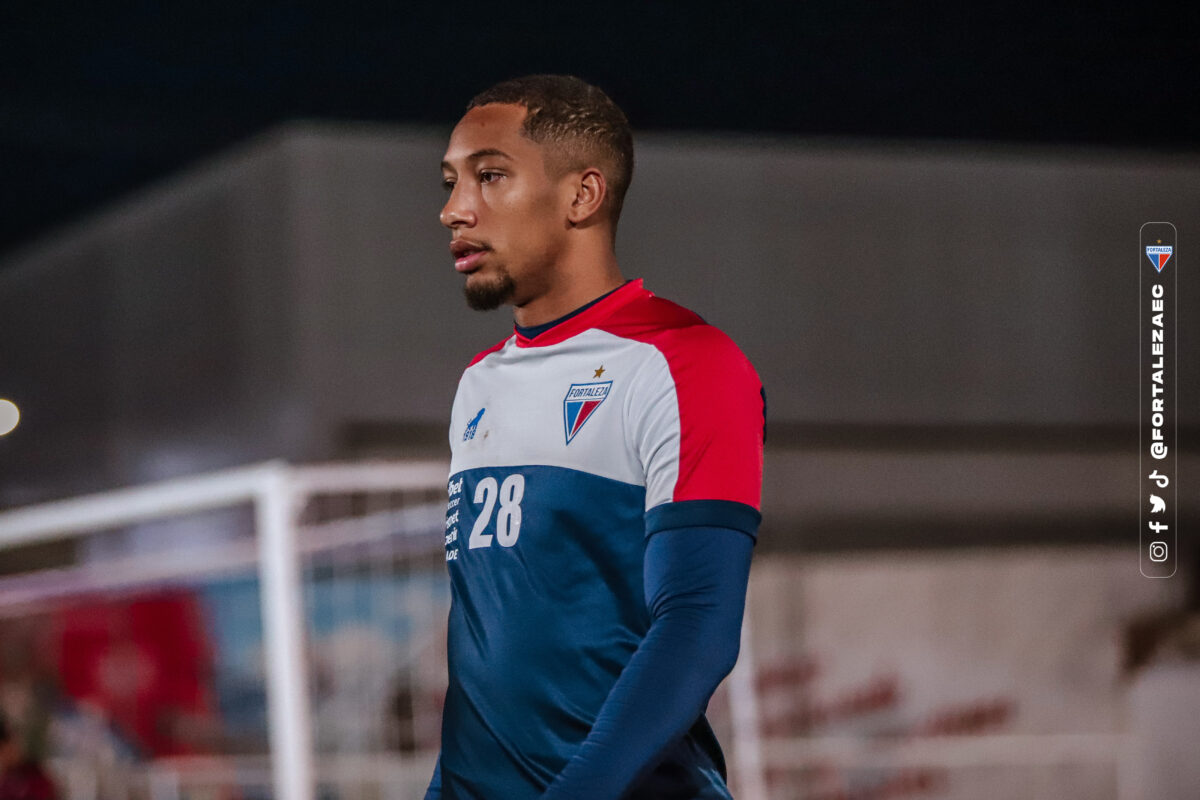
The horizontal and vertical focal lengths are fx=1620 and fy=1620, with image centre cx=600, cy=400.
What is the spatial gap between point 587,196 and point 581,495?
0.31 metres

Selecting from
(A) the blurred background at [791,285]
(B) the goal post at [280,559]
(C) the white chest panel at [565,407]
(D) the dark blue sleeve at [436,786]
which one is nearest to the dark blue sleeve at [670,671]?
(C) the white chest panel at [565,407]

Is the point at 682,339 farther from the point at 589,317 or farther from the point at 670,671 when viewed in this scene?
the point at 670,671

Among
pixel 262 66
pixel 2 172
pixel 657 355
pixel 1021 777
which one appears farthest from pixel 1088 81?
pixel 657 355

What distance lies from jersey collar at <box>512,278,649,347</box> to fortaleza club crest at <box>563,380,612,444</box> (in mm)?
87

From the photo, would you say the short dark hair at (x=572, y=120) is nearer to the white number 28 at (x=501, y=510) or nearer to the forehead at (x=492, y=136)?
the forehead at (x=492, y=136)

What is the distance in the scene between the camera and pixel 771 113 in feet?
27.5

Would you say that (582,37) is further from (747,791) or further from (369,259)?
(747,791)

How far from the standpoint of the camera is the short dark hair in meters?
1.61

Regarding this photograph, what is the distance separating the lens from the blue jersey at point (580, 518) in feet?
4.81

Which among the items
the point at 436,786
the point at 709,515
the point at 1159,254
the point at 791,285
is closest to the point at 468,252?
the point at 709,515

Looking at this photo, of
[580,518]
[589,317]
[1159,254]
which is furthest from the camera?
[1159,254]

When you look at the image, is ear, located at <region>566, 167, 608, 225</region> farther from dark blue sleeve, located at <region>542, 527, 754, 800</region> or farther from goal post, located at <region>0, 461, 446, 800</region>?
goal post, located at <region>0, 461, 446, 800</region>

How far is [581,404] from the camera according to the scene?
1573 millimetres

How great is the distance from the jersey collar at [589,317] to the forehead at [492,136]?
165 millimetres
